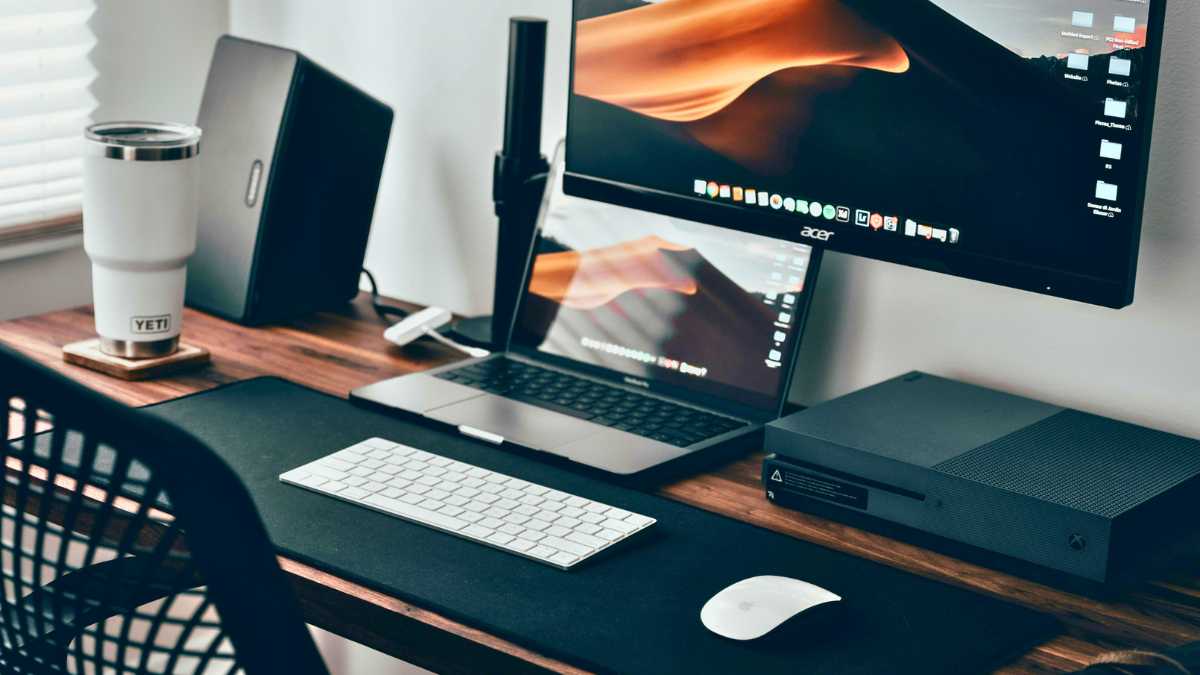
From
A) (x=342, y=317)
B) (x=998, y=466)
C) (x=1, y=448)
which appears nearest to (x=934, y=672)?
(x=998, y=466)

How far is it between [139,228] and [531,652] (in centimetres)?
75

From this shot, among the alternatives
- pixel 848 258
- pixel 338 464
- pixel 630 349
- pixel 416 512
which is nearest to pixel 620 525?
pixel 416 512

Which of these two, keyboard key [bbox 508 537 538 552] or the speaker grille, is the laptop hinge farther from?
the speaker grille

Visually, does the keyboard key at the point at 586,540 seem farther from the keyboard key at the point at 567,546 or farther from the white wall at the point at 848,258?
the white wall at the point at 848,258

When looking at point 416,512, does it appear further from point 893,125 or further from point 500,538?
point 893,125

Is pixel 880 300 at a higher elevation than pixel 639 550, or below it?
higher

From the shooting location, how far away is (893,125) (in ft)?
4.12

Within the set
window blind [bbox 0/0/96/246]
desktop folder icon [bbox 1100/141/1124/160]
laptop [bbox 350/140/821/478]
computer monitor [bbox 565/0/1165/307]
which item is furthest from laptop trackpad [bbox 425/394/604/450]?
window blind [bbox 0/0/96/246]

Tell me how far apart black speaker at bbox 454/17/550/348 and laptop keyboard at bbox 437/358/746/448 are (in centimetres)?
10

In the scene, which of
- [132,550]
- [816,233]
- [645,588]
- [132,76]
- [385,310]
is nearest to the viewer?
[132,550]

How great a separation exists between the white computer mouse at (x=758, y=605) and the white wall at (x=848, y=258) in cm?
49

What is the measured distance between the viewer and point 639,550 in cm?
114

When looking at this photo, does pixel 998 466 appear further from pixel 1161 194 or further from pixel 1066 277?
pixel 1161 194

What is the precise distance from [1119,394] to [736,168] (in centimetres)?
43
